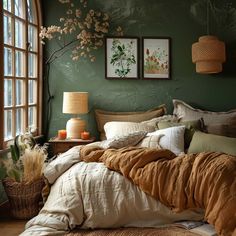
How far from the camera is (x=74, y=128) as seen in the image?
4.64 meters

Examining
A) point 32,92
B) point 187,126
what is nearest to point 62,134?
point 32,92

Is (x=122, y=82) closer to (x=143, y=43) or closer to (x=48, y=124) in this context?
(x=143, y=43)

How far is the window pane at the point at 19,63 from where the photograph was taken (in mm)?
4293

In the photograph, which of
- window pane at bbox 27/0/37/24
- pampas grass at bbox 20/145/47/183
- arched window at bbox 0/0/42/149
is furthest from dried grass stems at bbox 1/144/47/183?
window pane at bbox 27/0/37/24

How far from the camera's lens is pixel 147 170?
2738 millimetres

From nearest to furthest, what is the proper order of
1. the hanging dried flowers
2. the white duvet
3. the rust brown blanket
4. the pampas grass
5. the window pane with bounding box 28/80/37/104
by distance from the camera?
the rust brown blanket
the white duvet
the pampas grass
the window pane with bounding box 28/80/37/104
the hanging dried flowers

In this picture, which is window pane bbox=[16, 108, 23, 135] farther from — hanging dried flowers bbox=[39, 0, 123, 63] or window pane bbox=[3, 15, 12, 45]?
hanging dried flowers bbox=[39, 0, 123, 63]

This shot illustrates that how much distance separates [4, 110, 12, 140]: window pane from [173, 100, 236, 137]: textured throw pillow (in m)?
2.12

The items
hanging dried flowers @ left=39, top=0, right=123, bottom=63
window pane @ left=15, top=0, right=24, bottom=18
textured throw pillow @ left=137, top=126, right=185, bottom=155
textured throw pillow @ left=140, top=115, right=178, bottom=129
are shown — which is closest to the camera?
textured throw pillow @ left=137, top=126, right=185, bottom=155

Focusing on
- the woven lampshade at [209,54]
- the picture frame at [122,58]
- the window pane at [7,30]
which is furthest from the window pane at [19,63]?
the woven lampshade at [209,54]

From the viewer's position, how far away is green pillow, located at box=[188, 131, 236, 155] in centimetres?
341

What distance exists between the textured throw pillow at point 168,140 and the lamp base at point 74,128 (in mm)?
1145

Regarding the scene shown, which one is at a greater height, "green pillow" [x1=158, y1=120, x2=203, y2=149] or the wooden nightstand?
"green pillow" [x1=158, y1=120, x2=203, y2=149]

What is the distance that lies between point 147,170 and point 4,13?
7.94ft
